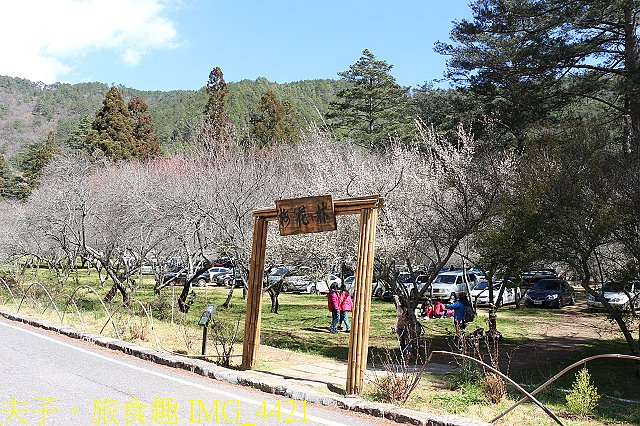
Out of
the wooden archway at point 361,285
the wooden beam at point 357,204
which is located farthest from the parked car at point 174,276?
the wooden archway at point 361,285

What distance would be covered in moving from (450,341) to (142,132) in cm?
3997

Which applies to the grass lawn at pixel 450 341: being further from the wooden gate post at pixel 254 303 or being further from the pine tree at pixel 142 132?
Result: the pine tree at pixel 142 132

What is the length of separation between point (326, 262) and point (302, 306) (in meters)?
11.1

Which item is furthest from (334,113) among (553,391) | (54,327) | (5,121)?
(5,121)

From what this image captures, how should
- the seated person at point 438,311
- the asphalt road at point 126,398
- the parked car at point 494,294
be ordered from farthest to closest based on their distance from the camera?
the parked car at point 494,294 < the seated person at point 438,311 < the asphalt road at point 126,398

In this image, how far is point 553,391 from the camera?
9.56 m

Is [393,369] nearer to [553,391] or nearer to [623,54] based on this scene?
[553,391]

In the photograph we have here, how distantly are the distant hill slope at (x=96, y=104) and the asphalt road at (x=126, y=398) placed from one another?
40.7 m

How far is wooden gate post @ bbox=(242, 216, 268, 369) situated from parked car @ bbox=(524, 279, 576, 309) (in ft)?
81.2

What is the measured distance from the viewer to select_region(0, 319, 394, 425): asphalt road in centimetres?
649

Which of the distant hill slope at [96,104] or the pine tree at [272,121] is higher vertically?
the distant hill slope at [96,104]

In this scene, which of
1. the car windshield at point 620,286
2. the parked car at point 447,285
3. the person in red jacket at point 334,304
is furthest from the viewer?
the parked car at point 447,285

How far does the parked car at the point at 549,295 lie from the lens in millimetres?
30703

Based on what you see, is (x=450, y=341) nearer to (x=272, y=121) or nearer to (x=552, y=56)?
(x=552, y=56)
